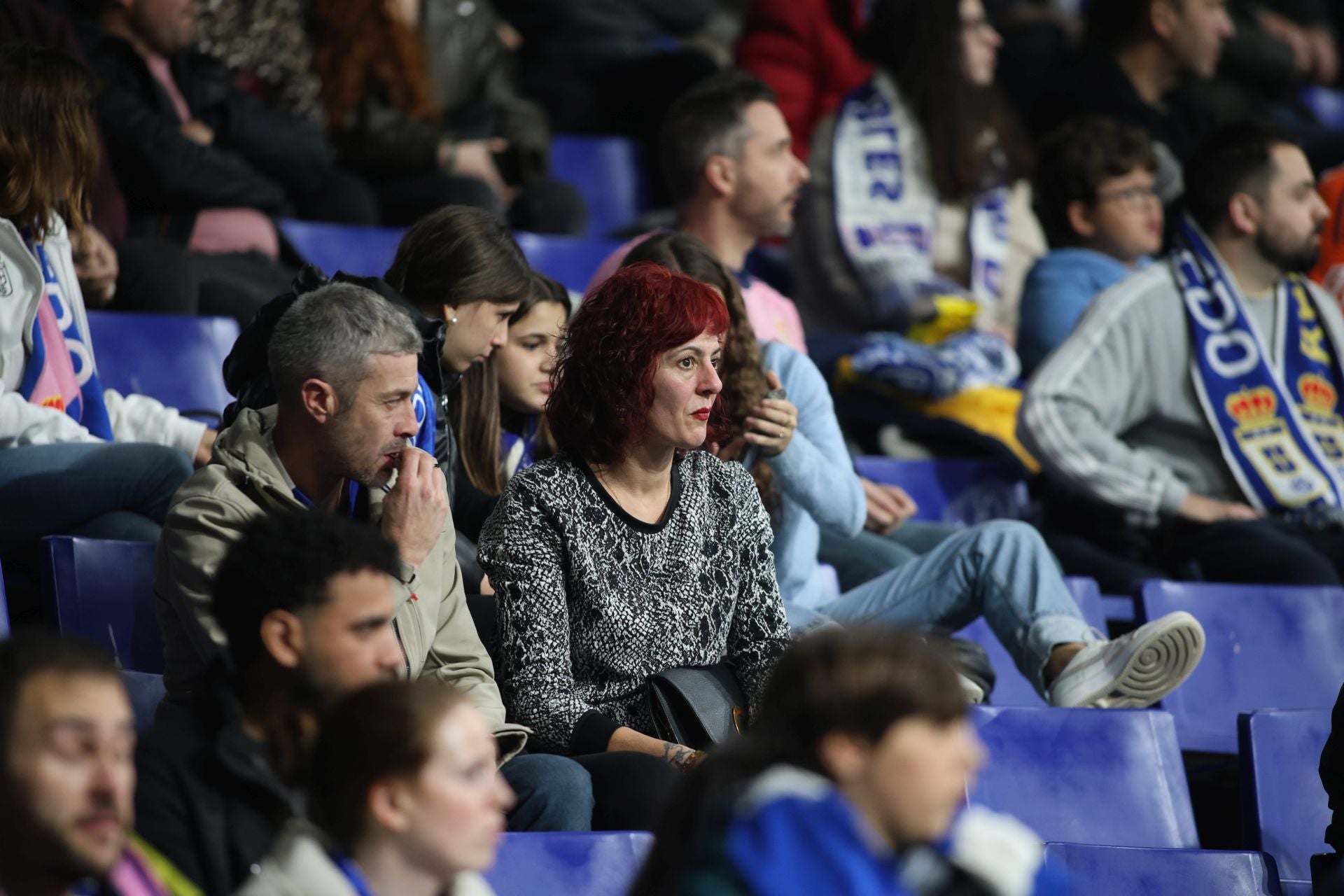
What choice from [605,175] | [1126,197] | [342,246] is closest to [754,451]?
[342,246]

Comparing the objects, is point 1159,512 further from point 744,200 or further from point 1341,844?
point 1341,844

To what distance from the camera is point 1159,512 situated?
398 centimetres

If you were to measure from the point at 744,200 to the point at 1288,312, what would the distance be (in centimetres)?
134

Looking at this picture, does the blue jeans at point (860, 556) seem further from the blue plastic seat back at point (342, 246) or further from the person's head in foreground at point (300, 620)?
the person's head in foreground at point (300, 620)

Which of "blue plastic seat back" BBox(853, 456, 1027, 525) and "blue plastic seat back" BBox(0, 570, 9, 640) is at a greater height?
"blue plastic seat back" BBox(0, 570, 9, 640)

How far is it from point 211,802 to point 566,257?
2.93 meters

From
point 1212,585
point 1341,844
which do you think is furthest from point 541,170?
point 1341,844

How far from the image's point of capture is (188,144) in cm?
387

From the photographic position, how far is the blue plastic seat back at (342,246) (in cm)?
416

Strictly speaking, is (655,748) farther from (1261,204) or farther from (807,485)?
(1261,204)

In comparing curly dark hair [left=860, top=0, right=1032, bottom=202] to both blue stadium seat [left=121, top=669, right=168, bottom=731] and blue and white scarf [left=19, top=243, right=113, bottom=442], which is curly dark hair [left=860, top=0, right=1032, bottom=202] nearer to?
blue and white scarf [left=19, top=243, right=113, bottom=442]

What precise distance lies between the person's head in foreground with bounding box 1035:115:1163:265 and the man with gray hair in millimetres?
2721

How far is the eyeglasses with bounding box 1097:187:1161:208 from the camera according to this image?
4734 mm

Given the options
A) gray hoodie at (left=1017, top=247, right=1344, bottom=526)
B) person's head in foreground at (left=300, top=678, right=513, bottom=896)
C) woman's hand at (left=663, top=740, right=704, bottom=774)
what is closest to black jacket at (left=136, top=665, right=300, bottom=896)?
person's head in foreground at (left=300, top=678, right=513, bottom=896)
